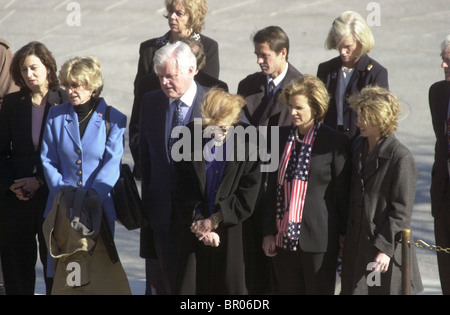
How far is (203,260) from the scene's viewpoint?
6.30 m

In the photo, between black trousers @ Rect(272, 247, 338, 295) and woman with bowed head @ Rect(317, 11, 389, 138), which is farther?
woman with bowed head @ Rect(317, 11, 389, 138)

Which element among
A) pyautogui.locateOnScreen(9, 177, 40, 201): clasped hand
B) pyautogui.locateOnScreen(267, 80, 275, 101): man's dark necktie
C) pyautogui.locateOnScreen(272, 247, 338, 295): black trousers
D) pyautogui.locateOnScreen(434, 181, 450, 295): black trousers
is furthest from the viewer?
pyautogui.locateOnScreen(267, 80, 275, 101): man's dark necktie

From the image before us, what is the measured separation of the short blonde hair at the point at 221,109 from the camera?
6219mm

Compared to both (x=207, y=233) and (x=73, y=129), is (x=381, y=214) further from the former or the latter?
(x=73, y=129)

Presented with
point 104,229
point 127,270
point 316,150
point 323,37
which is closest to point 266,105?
point 316,150

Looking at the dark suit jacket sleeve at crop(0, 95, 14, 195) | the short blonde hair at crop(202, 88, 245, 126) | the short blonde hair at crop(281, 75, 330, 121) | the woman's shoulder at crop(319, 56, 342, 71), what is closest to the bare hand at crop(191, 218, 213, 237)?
the short blonde hair at crop(202, 88, 245, 126)

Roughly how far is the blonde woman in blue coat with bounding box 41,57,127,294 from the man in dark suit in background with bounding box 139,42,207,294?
0.21 metres

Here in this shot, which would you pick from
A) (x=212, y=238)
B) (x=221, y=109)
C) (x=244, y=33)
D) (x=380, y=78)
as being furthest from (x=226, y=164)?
(x=244, y=33)

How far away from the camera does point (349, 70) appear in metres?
7.06

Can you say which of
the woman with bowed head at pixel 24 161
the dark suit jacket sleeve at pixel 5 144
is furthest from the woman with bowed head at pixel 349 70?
the dark suit jacket sleeve at pixel 5 144

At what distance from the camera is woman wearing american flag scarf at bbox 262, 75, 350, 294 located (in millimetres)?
6168

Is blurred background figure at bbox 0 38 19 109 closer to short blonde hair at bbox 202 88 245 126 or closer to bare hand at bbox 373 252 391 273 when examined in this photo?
short blonde hair at bbox 202 88 245 126

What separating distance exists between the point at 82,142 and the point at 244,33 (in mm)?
9617

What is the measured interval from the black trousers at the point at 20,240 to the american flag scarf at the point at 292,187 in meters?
1.70
